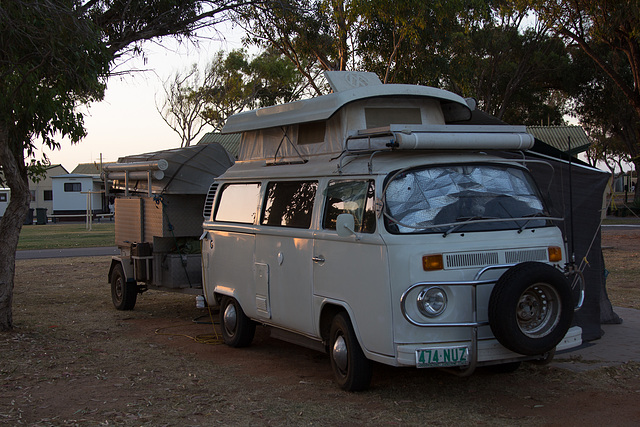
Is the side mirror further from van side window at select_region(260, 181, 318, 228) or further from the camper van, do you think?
van side window at select_region(260, 181, 318, 228)

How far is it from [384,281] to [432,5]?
→ 12.8 m

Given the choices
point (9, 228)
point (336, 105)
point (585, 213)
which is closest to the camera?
point (336, 105)

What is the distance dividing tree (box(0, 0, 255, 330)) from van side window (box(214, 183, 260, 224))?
7.00ft

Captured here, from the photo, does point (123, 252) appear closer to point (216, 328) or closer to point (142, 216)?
point (142, 216)

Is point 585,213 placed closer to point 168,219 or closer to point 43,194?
point 168,219

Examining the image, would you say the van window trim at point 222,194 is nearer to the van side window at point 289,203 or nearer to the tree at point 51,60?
the van side window at point 289,203

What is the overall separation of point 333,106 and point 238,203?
2207mm

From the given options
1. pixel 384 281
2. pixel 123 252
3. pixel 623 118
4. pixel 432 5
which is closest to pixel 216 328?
pixel 123 252

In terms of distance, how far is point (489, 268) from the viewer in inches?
227

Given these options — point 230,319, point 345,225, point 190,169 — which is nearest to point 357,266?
point 345,225

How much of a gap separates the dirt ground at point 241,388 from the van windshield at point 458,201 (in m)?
1.48

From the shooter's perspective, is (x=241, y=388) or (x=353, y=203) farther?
A: (x=241, y=388)

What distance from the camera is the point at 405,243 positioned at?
18.8 ft

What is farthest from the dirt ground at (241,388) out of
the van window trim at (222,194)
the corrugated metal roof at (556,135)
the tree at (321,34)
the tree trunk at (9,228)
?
the corrugated metal roof at (556,135)
